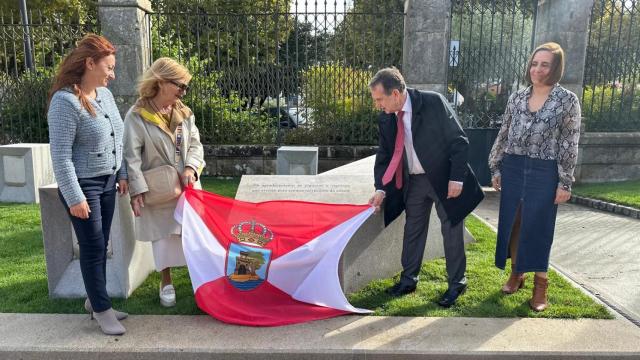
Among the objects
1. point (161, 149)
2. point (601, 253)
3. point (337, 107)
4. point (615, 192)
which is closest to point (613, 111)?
point (615, 192)

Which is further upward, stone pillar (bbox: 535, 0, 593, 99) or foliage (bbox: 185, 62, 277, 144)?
stone pillar (bbox: 535, 0, 593, 99)

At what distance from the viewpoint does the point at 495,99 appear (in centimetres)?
1023

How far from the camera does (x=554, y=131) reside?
3830 millimetres

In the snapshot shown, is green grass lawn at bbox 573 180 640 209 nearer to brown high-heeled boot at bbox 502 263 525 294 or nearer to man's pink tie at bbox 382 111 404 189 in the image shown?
brown high-heeled boot at bbox 502 263 525 294

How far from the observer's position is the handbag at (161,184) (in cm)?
391

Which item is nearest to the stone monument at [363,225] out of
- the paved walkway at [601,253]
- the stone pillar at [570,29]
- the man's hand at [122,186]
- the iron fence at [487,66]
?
the man's hand at [122,186]

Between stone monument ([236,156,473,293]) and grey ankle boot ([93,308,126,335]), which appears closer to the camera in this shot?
grey ankle boot ([93,308,126,335])

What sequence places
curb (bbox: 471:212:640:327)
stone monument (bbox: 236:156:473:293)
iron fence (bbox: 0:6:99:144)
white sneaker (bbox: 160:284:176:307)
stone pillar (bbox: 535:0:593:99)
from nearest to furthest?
curb (bbox: 471:212:640:327), white sneaker (bbox: 160:284:176:307), stone monument (bbox: 236:156:473:293), stone pillar (bbox: 535:0:593:99), iron fence (bbox: 0:6:99:144)

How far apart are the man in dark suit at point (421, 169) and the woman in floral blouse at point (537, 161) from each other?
34 centimetres

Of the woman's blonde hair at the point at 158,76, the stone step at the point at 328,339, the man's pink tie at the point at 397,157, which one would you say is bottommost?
the stone step at the point at 328,339

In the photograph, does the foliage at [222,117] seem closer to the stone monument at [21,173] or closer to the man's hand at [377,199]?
the stone monument at [21,173]

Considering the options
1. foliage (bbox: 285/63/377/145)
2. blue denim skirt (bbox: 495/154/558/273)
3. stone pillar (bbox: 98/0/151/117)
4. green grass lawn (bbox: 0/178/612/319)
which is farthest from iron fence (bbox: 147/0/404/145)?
blue denim skirt (bbox: 495/154/558/273)

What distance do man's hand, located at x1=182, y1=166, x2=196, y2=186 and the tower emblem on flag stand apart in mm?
669

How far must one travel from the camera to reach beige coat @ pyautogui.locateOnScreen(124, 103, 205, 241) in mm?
3842
